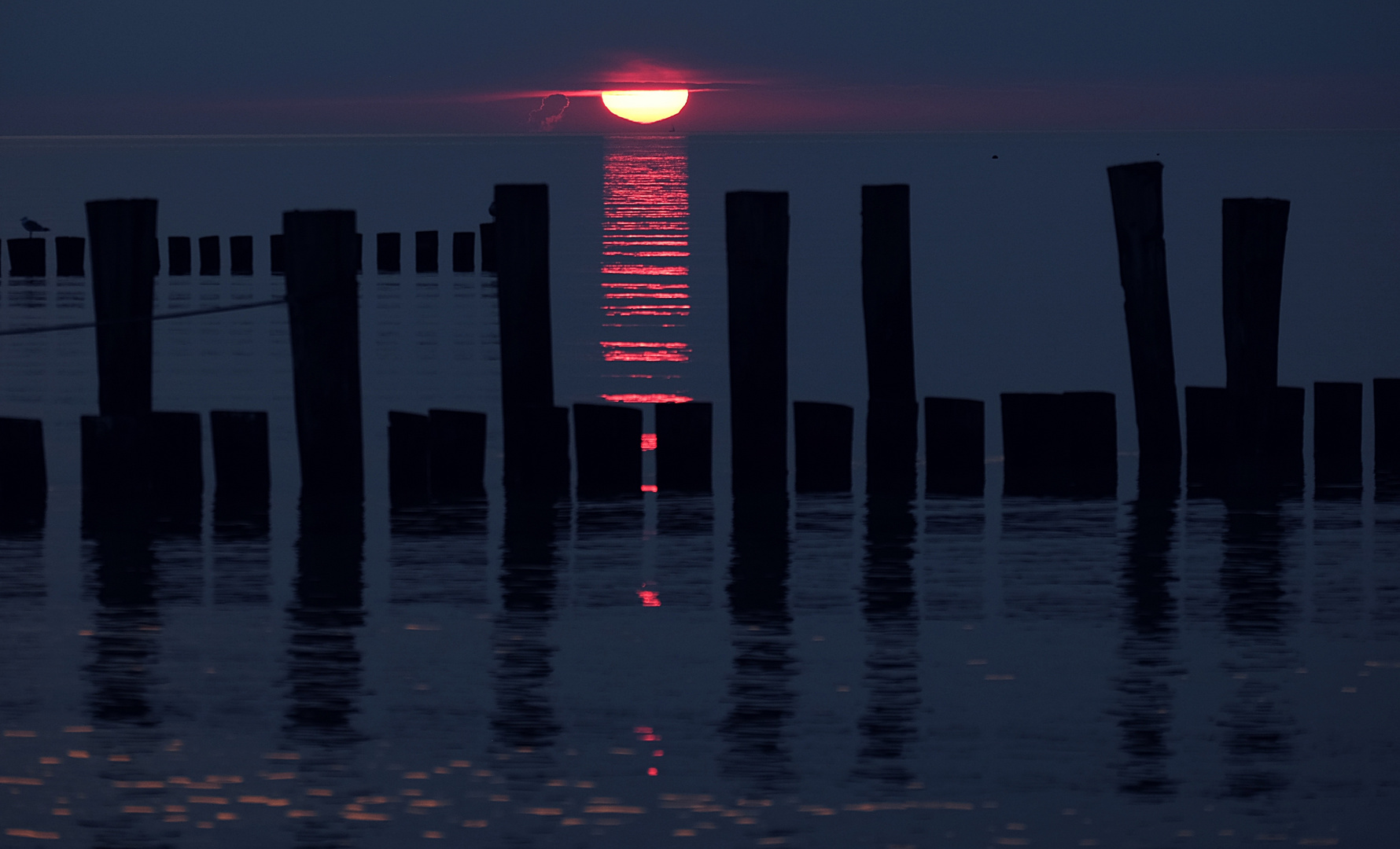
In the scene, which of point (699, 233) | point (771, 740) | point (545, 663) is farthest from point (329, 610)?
point (699, 233)

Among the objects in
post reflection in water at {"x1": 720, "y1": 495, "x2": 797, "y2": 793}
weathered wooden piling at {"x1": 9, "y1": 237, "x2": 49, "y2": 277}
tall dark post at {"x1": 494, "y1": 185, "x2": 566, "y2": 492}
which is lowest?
post reflection in water at {"x1": 720, "y1": 495, "x2": 797, "y2": 793}

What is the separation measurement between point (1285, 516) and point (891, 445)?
8.12ft

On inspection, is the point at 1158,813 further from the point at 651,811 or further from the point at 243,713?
the point at 243,713

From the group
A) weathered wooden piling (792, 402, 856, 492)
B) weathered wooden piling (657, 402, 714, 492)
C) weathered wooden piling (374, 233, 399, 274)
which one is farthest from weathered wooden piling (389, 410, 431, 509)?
weathered wooden piling (374, 233, 399, 274)

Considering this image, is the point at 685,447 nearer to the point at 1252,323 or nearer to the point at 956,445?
the point at 956,445

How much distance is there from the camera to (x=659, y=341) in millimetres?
23141

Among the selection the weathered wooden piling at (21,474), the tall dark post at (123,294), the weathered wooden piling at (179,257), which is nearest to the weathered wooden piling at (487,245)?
the weathered wooden piling at (179,257)

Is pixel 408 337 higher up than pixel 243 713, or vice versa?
pixel 408 337

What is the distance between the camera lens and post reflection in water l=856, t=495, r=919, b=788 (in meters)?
6.77

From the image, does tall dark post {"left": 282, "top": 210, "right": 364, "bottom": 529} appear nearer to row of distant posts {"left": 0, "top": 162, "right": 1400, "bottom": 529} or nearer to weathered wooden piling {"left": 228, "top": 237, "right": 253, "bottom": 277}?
row of distant posts {"left": 0, "top": 162, "right": 1400, "bottom": 529}

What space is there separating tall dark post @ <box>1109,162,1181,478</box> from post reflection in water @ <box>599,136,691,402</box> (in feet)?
18.0

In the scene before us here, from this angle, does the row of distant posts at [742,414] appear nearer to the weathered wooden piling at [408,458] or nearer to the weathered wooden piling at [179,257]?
the weathered wooden piling at [408,458]

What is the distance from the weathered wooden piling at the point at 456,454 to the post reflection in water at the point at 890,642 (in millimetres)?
2463

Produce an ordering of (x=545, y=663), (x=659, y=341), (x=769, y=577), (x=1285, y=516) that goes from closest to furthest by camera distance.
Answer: (x=545, y=663), (x=769, y=577), (x=1285, y=516), (x=659, y=341)
